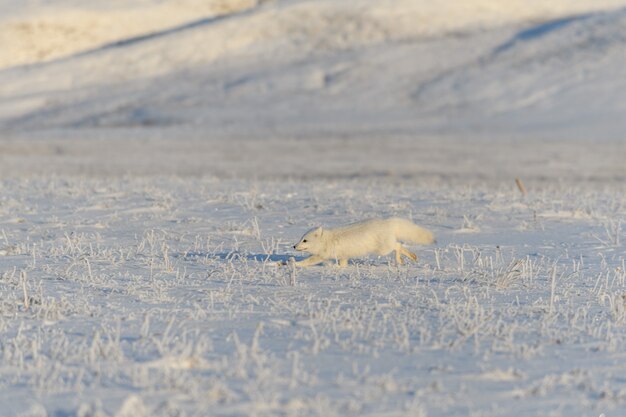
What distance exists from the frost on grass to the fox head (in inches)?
8.0

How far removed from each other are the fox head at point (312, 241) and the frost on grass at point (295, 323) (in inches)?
8.0

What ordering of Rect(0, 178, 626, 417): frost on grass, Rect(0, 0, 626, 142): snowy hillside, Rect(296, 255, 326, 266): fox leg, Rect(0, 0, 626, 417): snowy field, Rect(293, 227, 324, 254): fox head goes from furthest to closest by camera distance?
Rect(0, 0, 626, 142): snowy hillside
Rect(296, 255, 326, 266): fox leg
Rect(293, 227, 324, 254): fox head
Rect(0, 0, 626, 417): snowy field
Rect(0, 178, 626, 417): frost on grass

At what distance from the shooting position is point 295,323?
6.30 metres

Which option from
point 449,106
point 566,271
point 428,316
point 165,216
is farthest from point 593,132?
point 428,316

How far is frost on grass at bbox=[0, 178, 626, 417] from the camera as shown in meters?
4.84

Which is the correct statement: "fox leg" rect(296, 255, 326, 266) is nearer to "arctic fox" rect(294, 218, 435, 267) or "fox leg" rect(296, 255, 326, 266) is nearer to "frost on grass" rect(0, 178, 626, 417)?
"arctic fox" rect(294, 218, 435, 267)

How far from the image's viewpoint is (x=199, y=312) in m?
6.48

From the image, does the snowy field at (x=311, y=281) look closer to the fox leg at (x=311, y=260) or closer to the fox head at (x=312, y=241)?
the fox leg at (x=311, y=260)

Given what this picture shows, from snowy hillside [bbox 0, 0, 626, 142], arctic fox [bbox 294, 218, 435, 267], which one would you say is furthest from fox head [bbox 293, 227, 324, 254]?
snowy hillside [bbox 0, 0, 626, 142]

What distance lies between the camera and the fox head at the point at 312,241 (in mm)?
8188

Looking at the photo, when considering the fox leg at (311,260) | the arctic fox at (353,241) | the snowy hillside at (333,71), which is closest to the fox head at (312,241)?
the arctic fox at (353,241)

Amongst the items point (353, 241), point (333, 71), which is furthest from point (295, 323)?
point (333, 71)

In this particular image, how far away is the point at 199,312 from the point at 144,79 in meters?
42.3

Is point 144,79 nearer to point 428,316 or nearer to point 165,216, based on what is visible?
point 165,216
